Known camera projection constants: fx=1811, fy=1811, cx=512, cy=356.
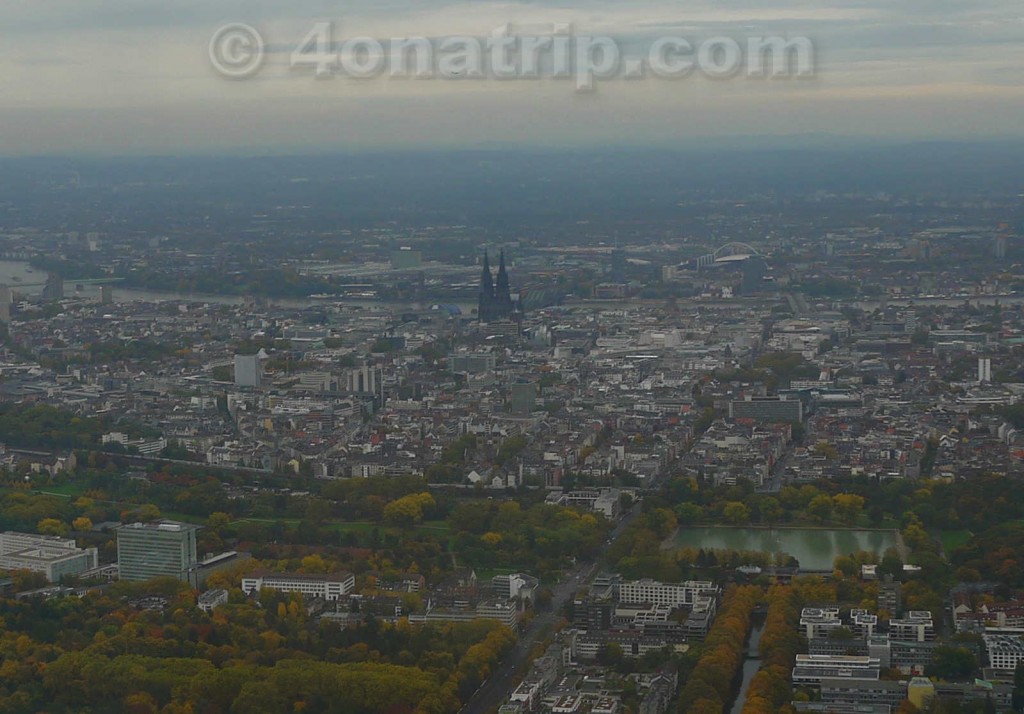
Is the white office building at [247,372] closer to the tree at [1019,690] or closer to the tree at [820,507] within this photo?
the tree at [820,507]

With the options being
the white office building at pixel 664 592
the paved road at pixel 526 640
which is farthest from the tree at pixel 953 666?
the paved road at pixel 526 640

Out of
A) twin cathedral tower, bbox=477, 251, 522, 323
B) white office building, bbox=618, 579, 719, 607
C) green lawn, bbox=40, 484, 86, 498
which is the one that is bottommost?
green lawn, bbox=40, 484, 86, 498

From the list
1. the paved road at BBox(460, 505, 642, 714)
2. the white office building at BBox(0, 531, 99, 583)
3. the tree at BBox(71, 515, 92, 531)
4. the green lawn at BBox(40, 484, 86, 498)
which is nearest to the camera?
the paved road at BBox(460, 505, 642, 714)

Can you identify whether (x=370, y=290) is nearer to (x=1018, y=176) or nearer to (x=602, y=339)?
(x=602, y=339)

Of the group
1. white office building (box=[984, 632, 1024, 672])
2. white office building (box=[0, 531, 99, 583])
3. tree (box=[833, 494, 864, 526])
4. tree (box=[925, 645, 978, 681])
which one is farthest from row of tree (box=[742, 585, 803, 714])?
white office building (box=[0, 531, 99, 583])

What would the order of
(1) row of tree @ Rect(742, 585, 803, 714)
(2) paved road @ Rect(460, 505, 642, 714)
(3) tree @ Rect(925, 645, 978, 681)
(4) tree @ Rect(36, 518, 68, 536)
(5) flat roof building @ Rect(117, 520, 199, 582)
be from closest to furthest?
(1) row of tree @ Rect(742, 585, 803, 714) < (2) paved road @ Rect(460, 505, 642, 714) < (3) tree @ Rect(925, 645, 978, 681) < (5) flat roof building @ Rect(117, 520, 199, 582) < (4) tree @ Rect(36, 518, 68, 536)

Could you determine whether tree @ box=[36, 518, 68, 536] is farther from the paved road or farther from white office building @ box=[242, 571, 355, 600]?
the paved road
